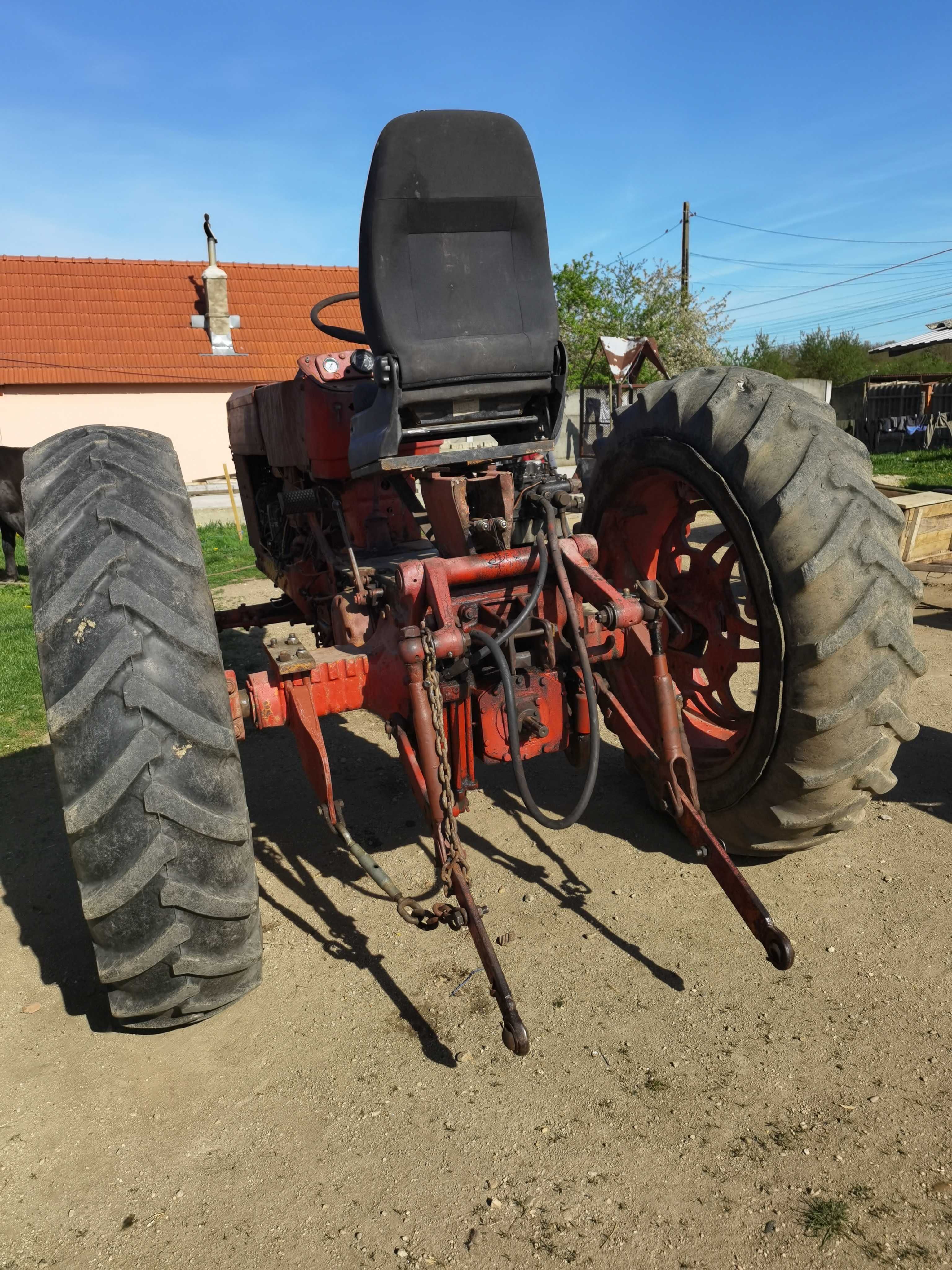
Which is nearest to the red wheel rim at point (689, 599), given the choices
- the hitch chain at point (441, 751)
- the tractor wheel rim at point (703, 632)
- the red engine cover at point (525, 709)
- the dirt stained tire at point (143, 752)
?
the tractor wheel rim at point (703, 632)

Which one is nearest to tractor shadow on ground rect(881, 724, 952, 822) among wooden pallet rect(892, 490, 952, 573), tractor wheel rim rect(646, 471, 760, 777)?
tractor wheel rim rect(646, 471, 760, 777)

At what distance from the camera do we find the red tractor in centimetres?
213

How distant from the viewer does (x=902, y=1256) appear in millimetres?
1777

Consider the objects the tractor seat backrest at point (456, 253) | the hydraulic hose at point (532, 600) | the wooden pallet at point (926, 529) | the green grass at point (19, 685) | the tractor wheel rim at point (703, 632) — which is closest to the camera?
the hydraulic hose at point (532, 600)

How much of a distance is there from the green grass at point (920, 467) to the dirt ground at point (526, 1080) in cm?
1076

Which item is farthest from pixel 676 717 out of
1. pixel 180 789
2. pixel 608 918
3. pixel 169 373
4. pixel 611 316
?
pixel 611 316

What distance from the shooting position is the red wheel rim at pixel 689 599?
3234mm

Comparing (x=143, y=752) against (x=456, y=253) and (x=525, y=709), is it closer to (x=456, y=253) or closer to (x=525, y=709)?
(x=525, y=709)

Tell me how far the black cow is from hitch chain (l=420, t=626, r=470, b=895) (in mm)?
9304

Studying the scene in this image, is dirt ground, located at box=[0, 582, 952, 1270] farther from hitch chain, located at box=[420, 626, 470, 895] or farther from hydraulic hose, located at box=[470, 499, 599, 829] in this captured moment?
hydraulic hose, located at box=[470, 499, 599, 829]

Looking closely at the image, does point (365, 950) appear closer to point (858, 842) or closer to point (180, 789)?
point (180, 789)

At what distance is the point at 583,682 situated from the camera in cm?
267

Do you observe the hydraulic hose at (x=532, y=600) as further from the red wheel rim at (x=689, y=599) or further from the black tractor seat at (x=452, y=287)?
the red wheel rim at (x=689, y=599)

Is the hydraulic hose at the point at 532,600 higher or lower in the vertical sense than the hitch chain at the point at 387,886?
higher
